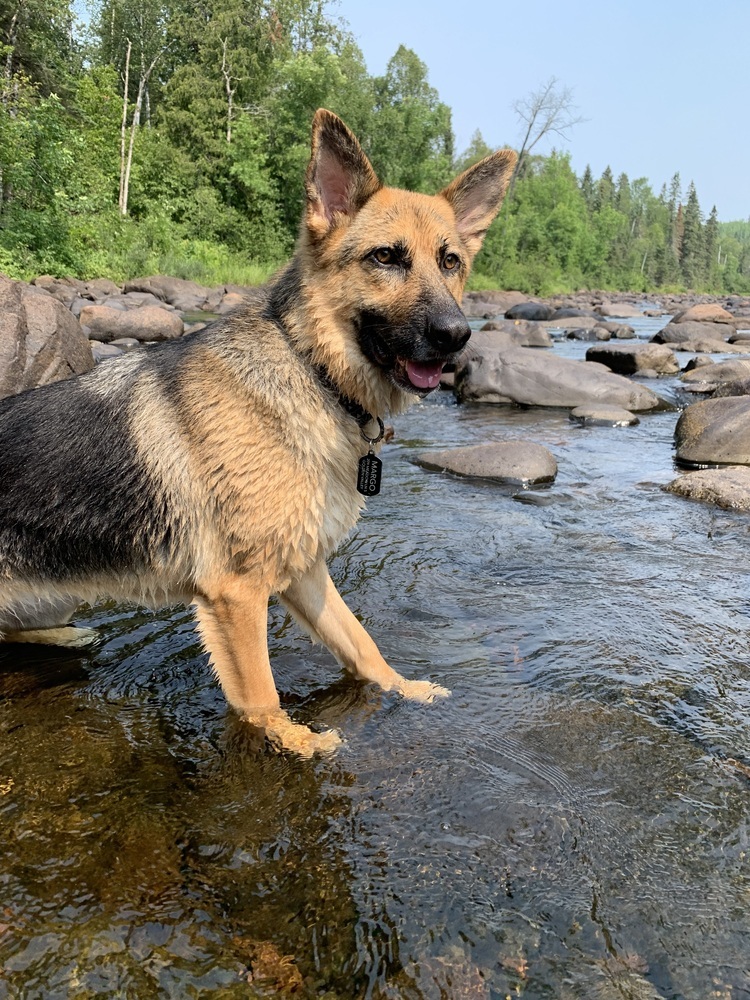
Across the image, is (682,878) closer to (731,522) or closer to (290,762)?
→ (290,762)

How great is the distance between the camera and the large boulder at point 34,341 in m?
8.10

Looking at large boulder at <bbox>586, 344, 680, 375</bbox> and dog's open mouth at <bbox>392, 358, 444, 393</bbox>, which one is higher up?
dog's open mouth at <bbox>392, 358, 444, 393</bbox>

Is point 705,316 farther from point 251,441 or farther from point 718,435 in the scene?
point 251,441

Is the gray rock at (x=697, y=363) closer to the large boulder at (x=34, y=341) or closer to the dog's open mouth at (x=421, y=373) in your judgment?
the large boulder at (x=34, y=341)

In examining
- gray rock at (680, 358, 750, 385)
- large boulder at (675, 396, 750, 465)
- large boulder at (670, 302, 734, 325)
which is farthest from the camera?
large boulder at (670, 302, 734, 325)

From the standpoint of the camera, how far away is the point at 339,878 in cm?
256

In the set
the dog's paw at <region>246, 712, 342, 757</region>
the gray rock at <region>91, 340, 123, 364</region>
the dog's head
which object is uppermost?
the dog's head

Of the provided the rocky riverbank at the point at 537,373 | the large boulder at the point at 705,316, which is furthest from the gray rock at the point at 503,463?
the large boulder at the point at 705,316

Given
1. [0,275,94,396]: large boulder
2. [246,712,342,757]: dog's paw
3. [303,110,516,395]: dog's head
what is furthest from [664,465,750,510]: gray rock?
[0,275,94,396]: large boulder

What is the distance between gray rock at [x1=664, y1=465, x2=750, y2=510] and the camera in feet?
22.9

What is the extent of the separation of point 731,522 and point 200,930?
5.91 m

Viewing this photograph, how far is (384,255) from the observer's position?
3559 millimetres

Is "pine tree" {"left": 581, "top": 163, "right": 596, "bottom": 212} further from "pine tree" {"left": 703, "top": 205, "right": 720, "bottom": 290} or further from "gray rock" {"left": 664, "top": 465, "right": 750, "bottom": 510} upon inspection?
"gray rock" {"left": 664, "top": 465, "right": 750, "bottom": 510}

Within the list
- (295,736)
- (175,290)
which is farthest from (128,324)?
(295,736)
